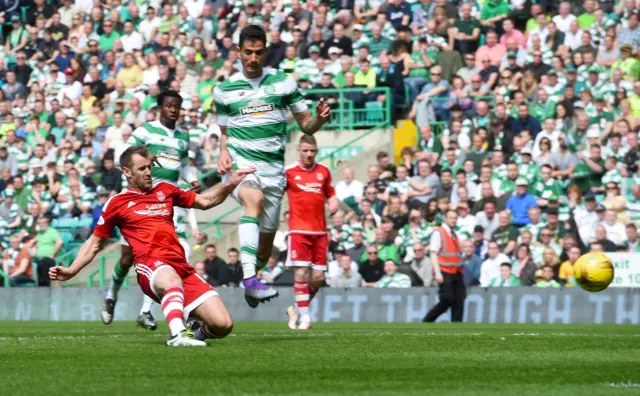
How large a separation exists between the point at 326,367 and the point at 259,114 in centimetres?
441

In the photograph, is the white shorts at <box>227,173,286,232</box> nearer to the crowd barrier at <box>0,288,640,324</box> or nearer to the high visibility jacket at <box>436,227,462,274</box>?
the high visibility jacket at <box>436,227,462,274</box>

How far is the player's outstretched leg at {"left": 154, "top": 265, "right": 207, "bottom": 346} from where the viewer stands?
920 cm

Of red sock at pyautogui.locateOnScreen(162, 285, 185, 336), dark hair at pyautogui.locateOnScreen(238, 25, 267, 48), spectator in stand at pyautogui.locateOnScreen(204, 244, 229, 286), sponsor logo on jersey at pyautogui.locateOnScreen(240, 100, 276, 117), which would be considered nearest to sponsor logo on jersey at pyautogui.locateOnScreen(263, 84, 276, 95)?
sponsor logo on jersey at pyautogui.locateOnScreen(240, 100, 276, 117)

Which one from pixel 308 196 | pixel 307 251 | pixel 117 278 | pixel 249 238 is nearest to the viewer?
pixel 249 238

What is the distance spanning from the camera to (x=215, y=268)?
66.6ft

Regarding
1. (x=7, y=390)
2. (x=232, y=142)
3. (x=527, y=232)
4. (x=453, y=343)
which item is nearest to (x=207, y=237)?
(x=527, y=232)

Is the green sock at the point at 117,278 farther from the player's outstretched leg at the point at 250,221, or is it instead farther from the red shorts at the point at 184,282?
the red shorts at the point at 184,282

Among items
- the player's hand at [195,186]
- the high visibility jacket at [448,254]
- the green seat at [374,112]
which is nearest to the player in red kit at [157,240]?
the player's hand at [195,186]

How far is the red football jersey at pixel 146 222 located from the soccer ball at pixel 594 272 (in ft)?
13.0

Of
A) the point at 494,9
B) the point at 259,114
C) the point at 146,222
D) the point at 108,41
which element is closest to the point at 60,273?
the point at 146,222

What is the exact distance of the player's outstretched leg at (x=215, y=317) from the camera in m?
9.46

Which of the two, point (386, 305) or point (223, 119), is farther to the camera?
point (386, 305)

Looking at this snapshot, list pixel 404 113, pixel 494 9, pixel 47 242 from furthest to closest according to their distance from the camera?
pixel 404 113, pixel 494 9, pixel 47 242

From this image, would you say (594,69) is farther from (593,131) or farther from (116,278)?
(116,278)
